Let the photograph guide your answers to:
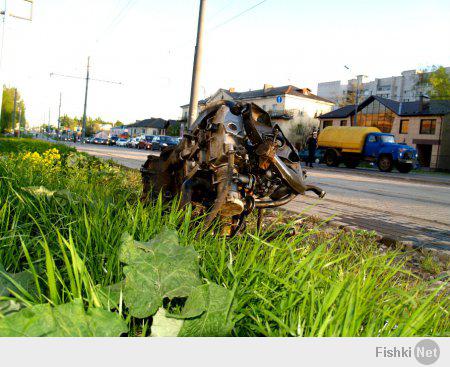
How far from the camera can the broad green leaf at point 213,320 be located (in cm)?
166

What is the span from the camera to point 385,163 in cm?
3175

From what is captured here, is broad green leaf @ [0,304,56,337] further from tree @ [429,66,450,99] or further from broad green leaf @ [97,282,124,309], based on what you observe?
tree @ [429,66,450,99]

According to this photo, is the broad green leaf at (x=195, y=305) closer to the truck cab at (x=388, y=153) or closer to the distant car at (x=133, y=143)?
the truck cab at (x=388, y=153)

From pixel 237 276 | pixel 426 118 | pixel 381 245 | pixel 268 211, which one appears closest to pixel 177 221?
pixel 237 276

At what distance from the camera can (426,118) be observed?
5494 cm

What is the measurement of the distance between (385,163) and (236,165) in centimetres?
3060

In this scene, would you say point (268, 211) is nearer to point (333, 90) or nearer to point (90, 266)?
point (90, 266)

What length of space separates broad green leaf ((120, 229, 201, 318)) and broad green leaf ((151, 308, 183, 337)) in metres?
0.04

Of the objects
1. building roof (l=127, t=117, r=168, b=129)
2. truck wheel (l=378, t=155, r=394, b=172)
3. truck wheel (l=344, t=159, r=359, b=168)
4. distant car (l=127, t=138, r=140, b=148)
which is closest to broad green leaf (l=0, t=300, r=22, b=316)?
truck wheel (l=378, t=155, r=394, b=172)

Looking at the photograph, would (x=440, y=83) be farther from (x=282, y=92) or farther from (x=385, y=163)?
(x=385, y=163)

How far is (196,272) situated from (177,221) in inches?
44.5

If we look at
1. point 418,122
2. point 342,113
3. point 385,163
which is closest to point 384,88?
point 342,113

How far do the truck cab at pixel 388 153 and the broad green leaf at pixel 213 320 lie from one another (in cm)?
3123

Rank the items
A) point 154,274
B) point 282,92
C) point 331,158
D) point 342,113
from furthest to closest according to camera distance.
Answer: point 282,92, point 342,113, point 331,158, point 154,274
